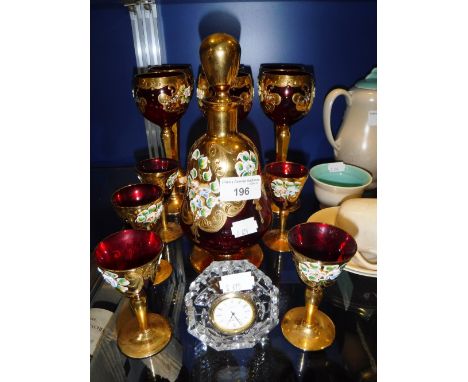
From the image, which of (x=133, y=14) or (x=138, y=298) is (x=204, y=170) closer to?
(x=138, y=298)

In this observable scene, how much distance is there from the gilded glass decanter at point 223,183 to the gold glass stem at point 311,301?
14 centimetres

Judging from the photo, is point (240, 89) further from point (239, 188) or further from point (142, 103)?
point (239, 188)

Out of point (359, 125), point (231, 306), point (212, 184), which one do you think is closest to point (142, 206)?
point (212, 184)

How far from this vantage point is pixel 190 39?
95 cm

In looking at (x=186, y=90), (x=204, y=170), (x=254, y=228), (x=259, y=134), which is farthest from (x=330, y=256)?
(x=259, y=134)

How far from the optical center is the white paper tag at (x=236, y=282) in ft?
1.75

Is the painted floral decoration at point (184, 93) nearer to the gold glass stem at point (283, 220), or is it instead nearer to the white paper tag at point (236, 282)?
the gold glass stem at point (283, 220)

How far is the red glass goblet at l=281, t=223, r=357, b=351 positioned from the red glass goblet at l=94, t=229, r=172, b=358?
0.68 feet

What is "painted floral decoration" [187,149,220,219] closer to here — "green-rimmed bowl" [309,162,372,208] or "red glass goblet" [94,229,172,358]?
"red glass goblet" [94,229,172,358]

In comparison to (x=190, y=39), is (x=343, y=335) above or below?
below

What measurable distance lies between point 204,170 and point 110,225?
0.41 m

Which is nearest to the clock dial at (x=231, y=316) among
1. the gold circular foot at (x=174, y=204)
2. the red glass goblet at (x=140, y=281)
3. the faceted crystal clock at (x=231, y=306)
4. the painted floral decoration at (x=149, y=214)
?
the faceted crystal clock at (x=231, y=306)

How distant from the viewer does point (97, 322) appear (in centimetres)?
62

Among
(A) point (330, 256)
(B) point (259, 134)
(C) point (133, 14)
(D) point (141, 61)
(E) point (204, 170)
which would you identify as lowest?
(A) point (330, 256)
